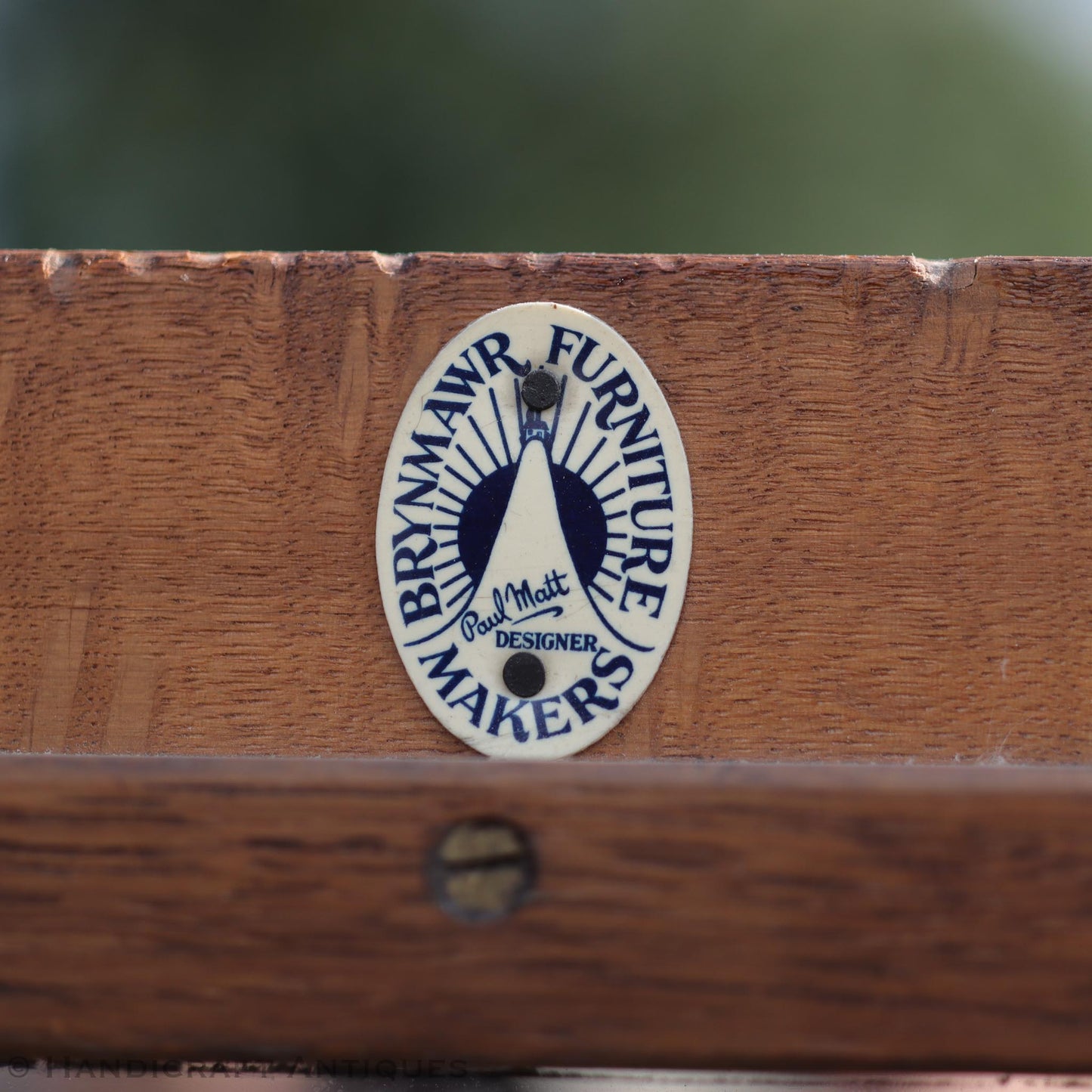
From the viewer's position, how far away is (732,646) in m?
0.70

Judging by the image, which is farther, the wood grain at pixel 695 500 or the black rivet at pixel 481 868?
the wood grain at pixel 695 500

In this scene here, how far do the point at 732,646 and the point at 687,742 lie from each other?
0.19 feet

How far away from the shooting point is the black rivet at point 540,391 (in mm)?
708

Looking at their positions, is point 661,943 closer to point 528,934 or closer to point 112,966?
point 528,934

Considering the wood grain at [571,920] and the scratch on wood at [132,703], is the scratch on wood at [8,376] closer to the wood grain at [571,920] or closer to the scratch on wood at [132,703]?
the scratch on wood at [132,703]

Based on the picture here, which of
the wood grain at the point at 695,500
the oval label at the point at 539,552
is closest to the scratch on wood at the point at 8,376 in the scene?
the wood grain at the point at 695,500

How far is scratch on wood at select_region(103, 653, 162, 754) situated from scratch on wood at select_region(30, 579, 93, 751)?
26mm

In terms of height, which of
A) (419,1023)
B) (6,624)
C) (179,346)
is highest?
(179,346)

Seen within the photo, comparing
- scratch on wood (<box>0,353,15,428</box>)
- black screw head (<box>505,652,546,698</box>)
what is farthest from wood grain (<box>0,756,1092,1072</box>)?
scratch on wood (<box>0,353,15,428</box>)

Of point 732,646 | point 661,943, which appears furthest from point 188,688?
point 661,943

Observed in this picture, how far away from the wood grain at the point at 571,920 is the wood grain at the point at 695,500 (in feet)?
1.06

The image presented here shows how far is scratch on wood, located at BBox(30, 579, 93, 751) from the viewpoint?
0.71 m

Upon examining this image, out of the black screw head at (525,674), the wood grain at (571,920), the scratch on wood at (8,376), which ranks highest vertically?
the scratch on wood at (8,376)

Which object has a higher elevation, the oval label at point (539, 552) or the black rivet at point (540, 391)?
the black rivet at point (540, 391)
